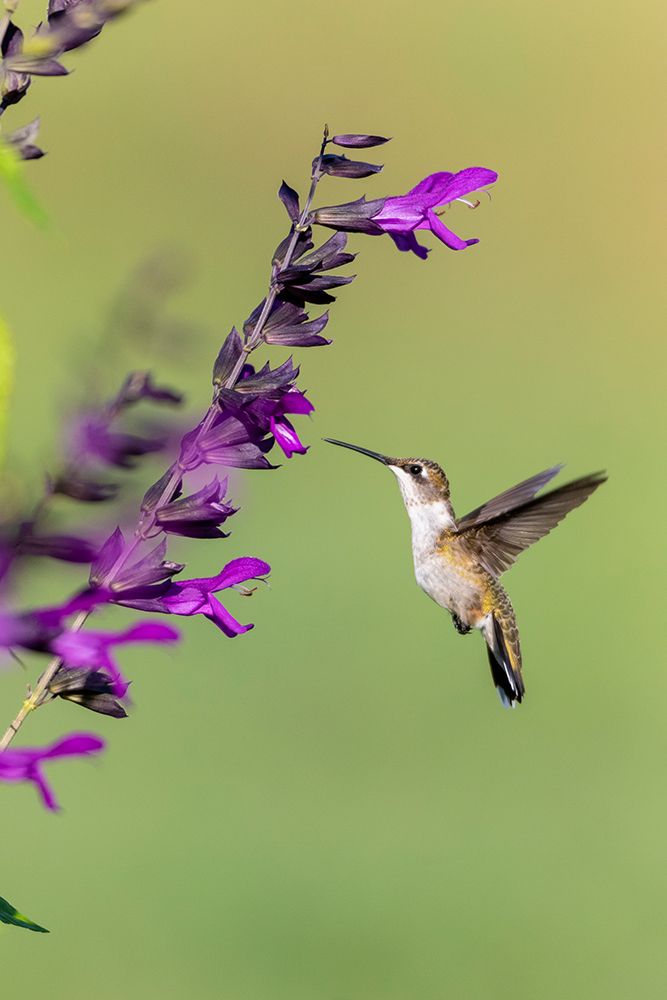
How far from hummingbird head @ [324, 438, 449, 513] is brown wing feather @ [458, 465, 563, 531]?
0.05 metres

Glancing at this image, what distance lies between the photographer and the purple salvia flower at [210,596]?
3.08 feet

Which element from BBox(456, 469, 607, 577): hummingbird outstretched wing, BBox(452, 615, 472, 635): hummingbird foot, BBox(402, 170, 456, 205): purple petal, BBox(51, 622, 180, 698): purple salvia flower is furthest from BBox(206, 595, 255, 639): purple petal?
BBox(452, 615, 472, 635): hummingbird foot

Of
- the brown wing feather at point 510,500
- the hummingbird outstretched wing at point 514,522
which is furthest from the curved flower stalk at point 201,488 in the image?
the brown wing feather at point 510,500

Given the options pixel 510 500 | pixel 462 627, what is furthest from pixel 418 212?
pixel 462 627

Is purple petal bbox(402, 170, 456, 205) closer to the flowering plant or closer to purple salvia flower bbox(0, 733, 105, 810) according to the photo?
the flowering plant

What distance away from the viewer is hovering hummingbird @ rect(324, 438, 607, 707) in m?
1.79

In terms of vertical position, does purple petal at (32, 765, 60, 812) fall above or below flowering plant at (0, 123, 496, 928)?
below

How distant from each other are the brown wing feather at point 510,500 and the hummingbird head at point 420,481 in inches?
1.8

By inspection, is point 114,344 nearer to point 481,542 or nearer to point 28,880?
point 481,542

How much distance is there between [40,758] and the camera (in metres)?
0.67

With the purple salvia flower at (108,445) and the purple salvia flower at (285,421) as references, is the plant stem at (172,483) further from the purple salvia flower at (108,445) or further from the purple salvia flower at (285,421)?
the purple salvia flower at (108,445)

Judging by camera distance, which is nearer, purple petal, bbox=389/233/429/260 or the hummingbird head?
purple petal, bbox=389/233/429/260

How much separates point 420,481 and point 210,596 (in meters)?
0.82

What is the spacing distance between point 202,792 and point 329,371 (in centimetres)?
441
